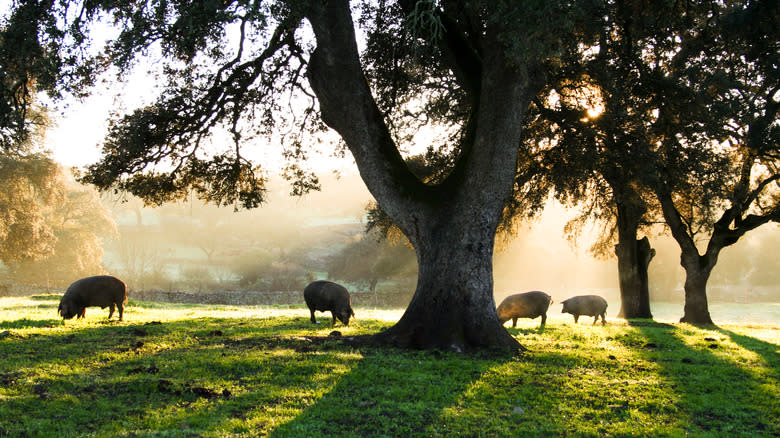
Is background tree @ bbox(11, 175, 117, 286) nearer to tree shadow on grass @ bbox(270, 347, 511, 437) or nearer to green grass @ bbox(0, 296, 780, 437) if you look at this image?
green grass @ bbox(0, 296, 780, 437)

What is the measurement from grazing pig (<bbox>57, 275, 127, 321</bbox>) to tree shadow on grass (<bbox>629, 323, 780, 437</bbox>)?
1480 centimetres

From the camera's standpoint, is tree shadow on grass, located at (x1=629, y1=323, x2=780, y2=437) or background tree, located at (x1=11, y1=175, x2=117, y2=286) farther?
background tree, located at (x1=11, y1=175, x2=117, y2=286)

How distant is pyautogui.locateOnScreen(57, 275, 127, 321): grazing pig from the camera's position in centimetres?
1566

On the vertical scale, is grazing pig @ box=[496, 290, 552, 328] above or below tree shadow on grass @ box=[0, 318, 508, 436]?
above

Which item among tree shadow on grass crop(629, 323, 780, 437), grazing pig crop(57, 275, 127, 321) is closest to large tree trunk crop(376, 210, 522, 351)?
tree shadow on grass crop(629, 323, 780, 437)

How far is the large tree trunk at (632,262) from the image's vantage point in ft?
84.7

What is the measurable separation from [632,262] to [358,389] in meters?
21.1

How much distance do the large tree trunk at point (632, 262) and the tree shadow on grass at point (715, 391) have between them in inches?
478

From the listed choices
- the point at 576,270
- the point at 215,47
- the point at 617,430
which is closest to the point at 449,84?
the point at 215,47

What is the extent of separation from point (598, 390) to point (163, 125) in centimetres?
1307

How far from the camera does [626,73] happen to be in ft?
56.3

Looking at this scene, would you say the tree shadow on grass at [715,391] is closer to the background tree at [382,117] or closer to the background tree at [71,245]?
the background tree at [382,117]

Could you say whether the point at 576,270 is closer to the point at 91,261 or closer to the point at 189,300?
the point at 189,300

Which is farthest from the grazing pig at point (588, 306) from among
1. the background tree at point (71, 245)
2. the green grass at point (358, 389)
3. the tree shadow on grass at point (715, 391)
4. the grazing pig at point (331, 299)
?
the background tree at point (71, 245)
